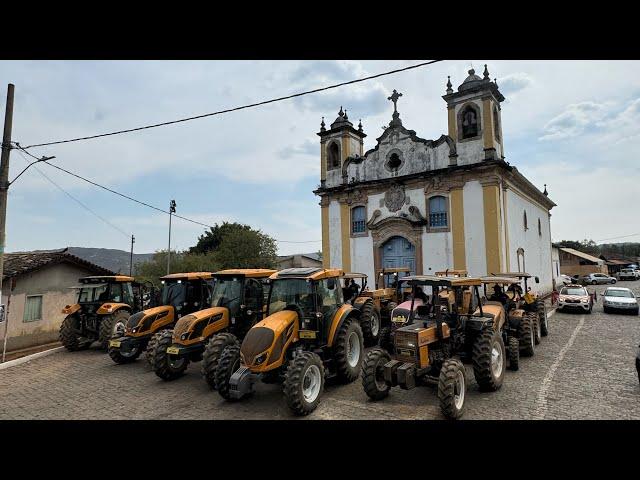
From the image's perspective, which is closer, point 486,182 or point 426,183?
point 486,182

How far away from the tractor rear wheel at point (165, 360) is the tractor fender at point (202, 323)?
42 cm

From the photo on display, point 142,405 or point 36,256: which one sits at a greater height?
point 36,256

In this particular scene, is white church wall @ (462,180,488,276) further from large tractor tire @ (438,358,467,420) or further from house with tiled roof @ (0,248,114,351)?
house with tiled roof @ (0,248,114,351)

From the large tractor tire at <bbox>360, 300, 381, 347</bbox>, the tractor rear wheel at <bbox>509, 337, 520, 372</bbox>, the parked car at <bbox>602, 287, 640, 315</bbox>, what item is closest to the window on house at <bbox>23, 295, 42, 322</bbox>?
the large tractor tire at <bbox>360, 300, 381, 347</bbox>

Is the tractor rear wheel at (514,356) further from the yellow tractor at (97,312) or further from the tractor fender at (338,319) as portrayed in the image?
the yellow tractor at (97,312)

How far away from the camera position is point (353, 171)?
20.7 meters

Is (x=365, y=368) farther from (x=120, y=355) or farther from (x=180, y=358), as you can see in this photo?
(x=120, y=355)

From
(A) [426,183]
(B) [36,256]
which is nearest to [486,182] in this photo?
(A) [426,183]

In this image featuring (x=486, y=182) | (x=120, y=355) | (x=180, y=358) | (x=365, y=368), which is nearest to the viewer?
(x=365, y=368)

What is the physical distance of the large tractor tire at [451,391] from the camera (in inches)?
219

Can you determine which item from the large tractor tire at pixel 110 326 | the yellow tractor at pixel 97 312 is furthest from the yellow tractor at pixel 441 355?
the yellow tractor at pixel 97 312

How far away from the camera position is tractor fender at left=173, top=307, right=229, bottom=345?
772cm

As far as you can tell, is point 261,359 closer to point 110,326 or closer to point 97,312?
point 110,326

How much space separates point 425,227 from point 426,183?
7.15 feet
